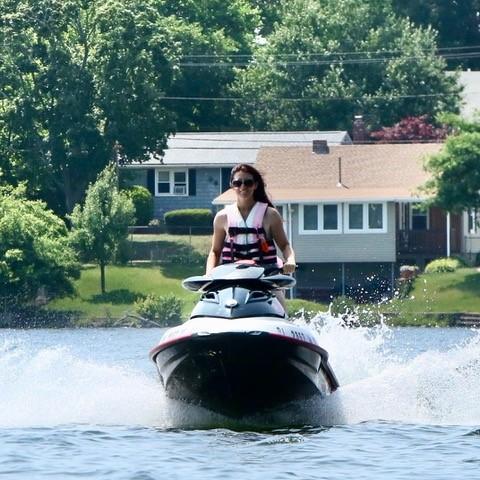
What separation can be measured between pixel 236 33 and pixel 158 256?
1015 inches

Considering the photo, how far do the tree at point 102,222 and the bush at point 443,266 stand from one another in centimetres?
975

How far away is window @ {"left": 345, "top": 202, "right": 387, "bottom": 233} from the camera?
58625 millimetres

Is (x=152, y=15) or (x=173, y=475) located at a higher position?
(x=152, y=15)

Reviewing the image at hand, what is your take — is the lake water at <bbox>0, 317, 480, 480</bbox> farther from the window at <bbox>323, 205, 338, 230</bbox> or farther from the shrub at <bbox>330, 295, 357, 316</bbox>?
the window at <bbox>323, 205, 338, 230</bbox>

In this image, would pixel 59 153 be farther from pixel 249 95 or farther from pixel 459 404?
pixel 459 404

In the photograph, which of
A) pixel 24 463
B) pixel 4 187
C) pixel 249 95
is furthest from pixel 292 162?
pixel 24 463

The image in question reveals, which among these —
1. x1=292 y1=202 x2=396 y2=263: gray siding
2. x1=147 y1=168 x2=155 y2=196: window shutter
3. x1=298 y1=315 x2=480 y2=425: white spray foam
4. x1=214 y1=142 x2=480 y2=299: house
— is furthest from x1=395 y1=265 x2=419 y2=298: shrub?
x1=298 y1=315 x2=480 y2=425: white spray foam

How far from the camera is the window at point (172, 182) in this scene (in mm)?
70188

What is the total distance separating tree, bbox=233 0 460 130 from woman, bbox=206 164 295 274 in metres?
57.6

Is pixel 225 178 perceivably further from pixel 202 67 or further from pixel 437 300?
pixel 437 300

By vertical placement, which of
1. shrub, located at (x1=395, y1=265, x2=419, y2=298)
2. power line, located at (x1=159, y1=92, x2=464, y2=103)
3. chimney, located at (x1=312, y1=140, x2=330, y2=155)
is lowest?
shrub, located at (x1=395, y1=265, x2=419, y2=298)

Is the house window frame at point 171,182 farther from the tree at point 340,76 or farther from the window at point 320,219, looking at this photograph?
the window at point 320,219

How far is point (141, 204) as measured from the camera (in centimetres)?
6550

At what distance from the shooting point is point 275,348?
16828 millimetres
